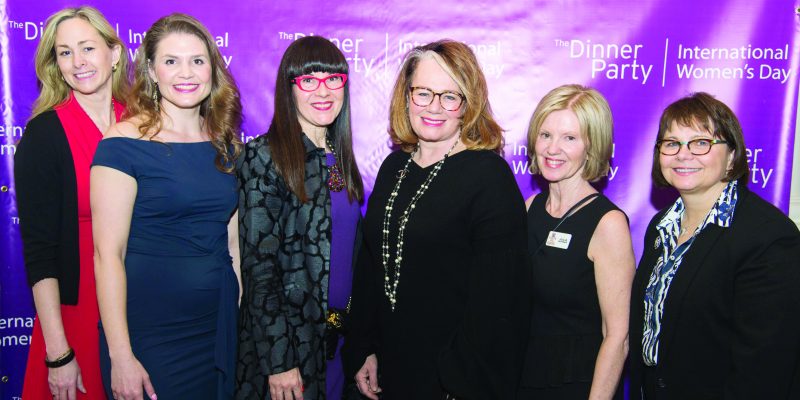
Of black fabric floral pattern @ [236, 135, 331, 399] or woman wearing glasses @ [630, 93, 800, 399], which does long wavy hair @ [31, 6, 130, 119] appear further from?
woman wearing glasses @ [630, 93, 800, 399]

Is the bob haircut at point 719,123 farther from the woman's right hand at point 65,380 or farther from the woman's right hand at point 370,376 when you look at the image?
→ the woman's right hand at point 65,380

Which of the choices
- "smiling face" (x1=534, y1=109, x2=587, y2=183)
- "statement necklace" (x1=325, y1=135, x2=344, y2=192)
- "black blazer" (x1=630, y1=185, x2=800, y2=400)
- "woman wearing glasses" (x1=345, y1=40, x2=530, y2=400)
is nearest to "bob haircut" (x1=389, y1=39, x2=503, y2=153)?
"woman wearing glasses" (x1=345, y1=40, x2=530, y2=400)

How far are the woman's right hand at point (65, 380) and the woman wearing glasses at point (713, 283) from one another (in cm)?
200

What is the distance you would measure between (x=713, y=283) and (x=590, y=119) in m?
0.69

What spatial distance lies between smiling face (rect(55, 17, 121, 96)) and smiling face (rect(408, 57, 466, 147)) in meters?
1.27

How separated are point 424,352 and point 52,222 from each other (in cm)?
142

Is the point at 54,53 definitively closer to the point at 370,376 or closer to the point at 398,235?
the point at 398,235

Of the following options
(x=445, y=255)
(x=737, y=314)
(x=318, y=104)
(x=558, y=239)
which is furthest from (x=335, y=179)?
(x=737, y=314)

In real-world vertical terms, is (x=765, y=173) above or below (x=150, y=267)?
above

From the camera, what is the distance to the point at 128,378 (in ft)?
6.45

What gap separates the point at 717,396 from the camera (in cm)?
177

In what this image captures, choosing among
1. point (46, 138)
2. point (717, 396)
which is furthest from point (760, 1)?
point (46, 138)

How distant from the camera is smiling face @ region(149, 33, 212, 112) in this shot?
6.90 feet

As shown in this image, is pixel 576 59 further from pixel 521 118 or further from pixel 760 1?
pixel 760 1
